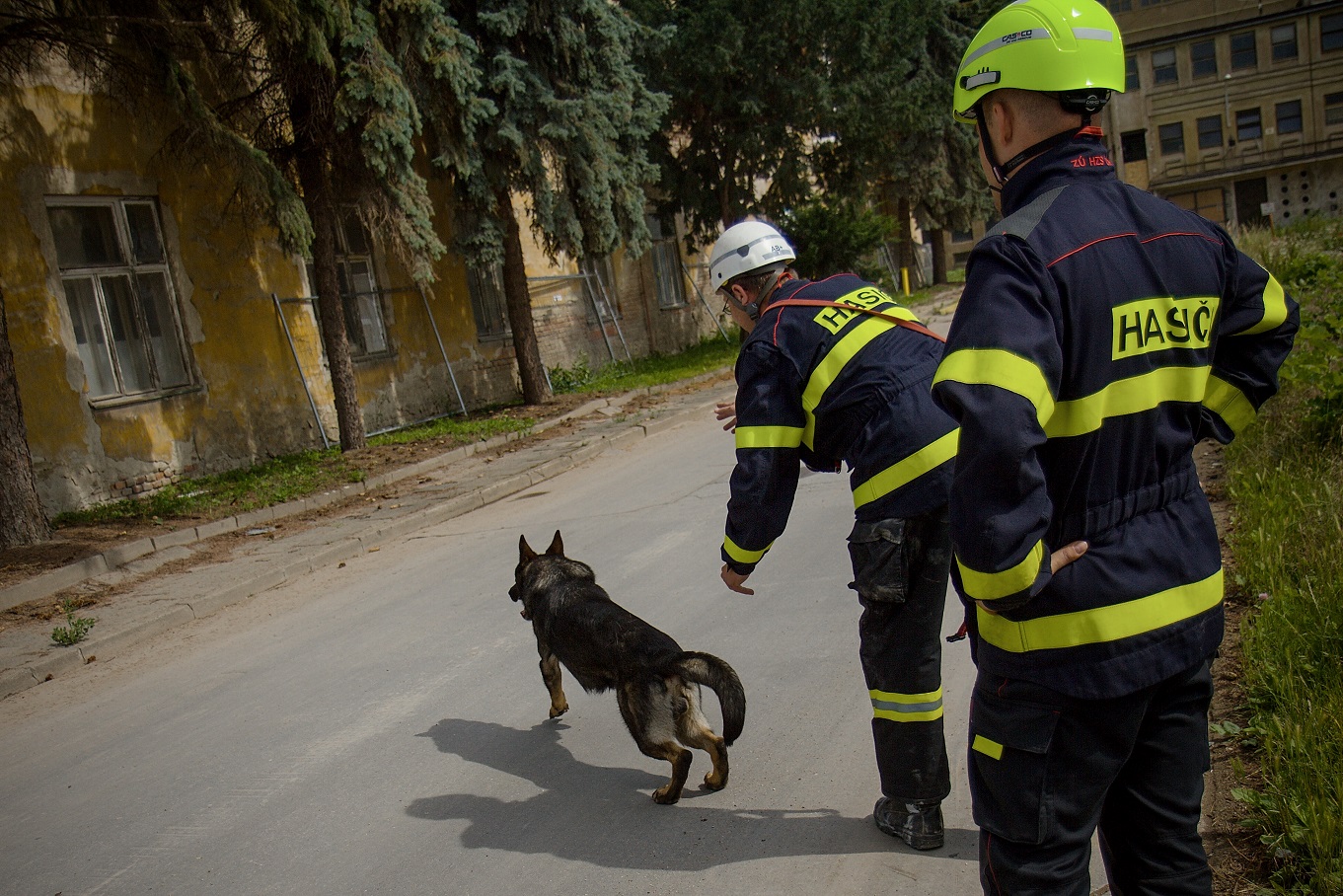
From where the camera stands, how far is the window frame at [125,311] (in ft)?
39.7

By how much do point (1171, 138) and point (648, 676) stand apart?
61.0 metres

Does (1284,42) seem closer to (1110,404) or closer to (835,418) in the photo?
→ (835,418)

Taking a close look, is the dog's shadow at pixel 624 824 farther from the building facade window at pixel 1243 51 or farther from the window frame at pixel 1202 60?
the building facade window at pixel 1243 51

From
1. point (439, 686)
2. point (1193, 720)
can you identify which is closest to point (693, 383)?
point (439, 686)

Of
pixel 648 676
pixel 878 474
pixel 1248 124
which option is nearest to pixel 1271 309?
pixel 878 474

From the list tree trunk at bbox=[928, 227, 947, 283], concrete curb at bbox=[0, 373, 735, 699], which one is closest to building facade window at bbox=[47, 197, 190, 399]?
concrete curb at bbox=[0, 373, 735, 699]

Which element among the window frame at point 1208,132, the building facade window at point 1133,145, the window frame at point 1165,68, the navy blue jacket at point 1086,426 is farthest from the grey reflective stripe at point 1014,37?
the window frame at point 1165,68

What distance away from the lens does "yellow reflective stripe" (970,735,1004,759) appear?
6.56ft

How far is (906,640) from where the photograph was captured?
3330 millimetres

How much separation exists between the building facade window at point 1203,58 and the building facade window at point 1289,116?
13.0 feet

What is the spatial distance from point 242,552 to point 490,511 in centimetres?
246

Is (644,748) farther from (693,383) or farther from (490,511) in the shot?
(693,383)

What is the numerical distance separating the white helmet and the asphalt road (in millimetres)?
2053

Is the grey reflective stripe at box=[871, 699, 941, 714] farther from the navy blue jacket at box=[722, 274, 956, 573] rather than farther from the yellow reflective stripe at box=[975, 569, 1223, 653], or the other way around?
the yellow reflective stripe at box=[975, 569, 1223, 653]
